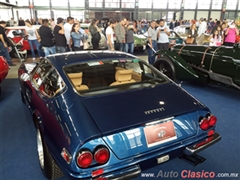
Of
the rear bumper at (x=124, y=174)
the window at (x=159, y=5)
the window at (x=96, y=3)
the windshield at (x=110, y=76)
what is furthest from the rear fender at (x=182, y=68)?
the window at (x=159, y=5)

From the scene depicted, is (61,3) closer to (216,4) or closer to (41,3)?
(41,3)

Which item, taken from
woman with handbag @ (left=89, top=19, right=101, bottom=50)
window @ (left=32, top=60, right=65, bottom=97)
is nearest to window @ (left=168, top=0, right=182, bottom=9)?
woman with handbag @ (left=89, top=19, right=101, bottom=50)

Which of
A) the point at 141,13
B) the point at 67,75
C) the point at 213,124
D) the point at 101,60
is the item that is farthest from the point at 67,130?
the point at 141,13

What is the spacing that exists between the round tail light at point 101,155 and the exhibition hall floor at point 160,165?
0.88m

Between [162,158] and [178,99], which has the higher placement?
[178,99]

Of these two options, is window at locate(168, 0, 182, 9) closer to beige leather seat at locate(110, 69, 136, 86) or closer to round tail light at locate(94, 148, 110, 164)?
beige leather seat at locate(110, 69, 136, 86)

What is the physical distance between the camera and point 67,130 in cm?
183

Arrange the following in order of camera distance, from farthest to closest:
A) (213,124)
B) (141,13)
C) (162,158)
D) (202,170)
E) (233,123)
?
1. (141,13)
2. (233,123)
3. (202,170)
4. (213,124)
5. (162,158)

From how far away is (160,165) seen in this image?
8.63 ft

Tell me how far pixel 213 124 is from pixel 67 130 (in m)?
1.55

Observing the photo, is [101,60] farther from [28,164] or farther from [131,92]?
[28,164]

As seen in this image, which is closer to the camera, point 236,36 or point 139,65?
point 139,65

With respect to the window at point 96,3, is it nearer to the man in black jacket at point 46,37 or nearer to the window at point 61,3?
the window at point 61,3

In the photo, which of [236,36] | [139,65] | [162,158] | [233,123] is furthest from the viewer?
[236,36]
